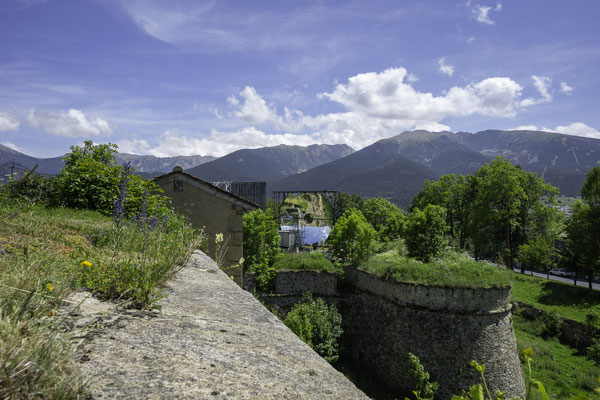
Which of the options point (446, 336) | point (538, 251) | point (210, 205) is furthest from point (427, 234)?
point (538, 251)

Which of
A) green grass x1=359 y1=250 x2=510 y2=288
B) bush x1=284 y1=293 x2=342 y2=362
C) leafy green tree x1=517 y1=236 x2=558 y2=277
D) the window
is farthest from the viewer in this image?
leafy green tree x1=517 y1=236 x2=558 y2=277

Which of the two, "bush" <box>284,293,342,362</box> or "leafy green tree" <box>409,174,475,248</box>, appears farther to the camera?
"leafy green tree" <box>409,174,475,248</box>

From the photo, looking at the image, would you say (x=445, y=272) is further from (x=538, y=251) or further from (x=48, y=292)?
(x=538, y=251)

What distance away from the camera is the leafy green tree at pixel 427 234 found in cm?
1811

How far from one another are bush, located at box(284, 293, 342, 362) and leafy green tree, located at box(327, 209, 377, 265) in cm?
317

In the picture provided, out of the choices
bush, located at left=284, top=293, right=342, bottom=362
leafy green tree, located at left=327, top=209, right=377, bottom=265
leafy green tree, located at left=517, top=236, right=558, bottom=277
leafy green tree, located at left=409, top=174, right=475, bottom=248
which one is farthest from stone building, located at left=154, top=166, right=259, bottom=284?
leafy green tree, located at left=517, top=236, right=558, bottom=277

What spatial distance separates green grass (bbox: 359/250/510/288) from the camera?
585 inches

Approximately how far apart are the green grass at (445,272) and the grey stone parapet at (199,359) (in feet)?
44.4

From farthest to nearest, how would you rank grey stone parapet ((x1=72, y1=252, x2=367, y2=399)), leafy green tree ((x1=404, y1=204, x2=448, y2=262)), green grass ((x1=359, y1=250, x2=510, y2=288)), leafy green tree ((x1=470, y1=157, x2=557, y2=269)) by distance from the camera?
leafy green tree ((x1=470, y1=157, x2=557, y2=269)), leafy green tree ((x1=404, y1=204, x2=448, y2=262)), green grass ((x1=359, y1=250, x2=510, y2=288)), grey stone parapet ((x1=72, y1=252, x2=367, y2=399))

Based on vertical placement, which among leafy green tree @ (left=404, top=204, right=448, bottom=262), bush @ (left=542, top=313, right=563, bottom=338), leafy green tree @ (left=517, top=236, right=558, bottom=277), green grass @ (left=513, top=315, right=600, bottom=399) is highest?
leafy green tree @ (left=404, top=204, right=448, bottom=262)

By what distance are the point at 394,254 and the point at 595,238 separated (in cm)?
1776

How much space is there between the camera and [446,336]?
48.9ft

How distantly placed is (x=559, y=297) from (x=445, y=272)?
17.5 meters

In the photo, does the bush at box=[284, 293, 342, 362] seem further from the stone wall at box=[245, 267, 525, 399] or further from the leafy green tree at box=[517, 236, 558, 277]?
the leafy green tree at box=[517, 236, 558, 277]
